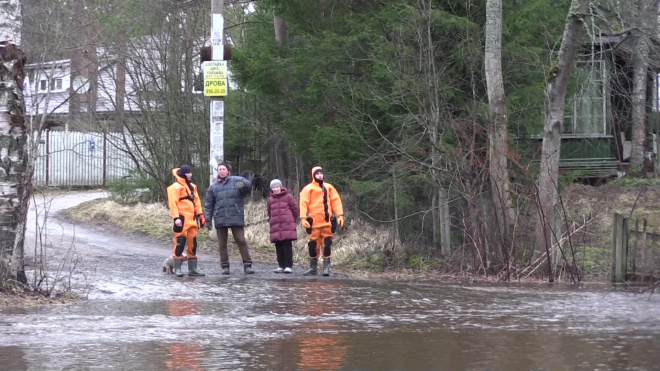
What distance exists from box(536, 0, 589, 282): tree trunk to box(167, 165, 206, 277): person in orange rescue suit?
5.42 meters

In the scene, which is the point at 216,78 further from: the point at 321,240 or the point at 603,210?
the point at 603,210

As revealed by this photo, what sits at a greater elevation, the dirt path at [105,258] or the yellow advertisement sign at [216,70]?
the yellow advertisement sign at [216,70]

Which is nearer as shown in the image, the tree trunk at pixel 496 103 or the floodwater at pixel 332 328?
the floodwater at pixel 332 328

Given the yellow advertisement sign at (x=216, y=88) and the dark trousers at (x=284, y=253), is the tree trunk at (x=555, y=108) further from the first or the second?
the yellow advertisement sign at (x=216, y=88)

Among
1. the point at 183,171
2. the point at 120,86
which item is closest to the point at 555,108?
the point at 183,171

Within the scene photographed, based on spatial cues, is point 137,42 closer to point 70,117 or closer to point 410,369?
point 70,117

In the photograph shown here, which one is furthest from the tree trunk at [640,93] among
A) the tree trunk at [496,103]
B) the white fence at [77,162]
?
the white fence at [77,162]

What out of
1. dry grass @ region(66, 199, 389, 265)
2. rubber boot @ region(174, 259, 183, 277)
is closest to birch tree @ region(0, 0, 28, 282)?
rubber boot @ region(174, 259, 183, 277)

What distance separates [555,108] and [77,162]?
22.3 meters

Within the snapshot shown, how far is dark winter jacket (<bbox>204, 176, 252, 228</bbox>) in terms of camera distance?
1391cm

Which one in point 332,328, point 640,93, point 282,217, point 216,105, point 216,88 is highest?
point 640,93

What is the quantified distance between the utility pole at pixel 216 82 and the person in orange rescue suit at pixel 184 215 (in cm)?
350

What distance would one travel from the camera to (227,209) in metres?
13.9

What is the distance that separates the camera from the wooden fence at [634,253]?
12.2 metres
